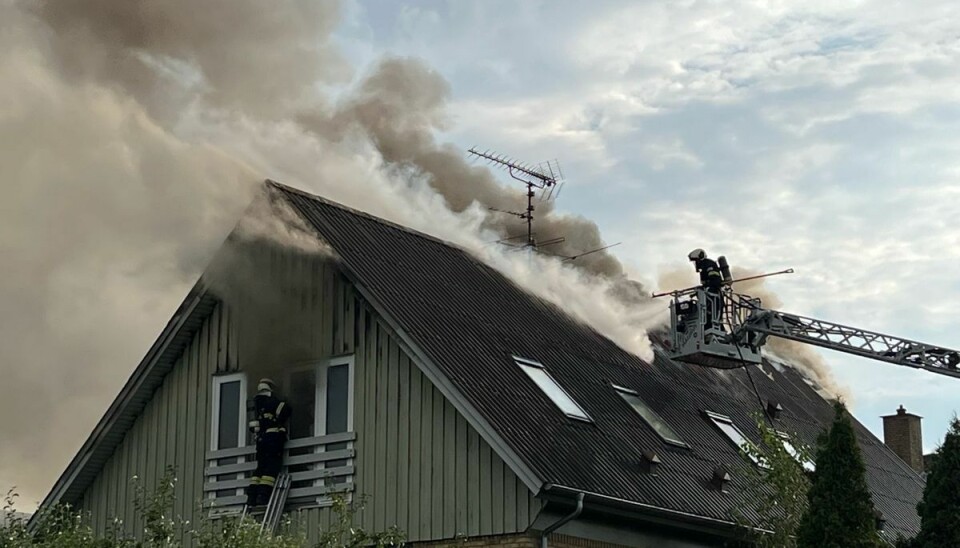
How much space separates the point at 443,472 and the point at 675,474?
3813 millimetres

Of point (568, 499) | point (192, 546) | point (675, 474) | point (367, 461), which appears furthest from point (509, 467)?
point (192, 546)

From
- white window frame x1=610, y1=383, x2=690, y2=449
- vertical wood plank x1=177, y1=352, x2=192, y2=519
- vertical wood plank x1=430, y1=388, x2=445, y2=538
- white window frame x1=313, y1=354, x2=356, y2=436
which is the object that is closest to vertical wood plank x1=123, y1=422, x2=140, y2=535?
vertical wood plank x1=177, y1=352, x2=192, y2=519

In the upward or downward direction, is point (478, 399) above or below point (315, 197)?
below

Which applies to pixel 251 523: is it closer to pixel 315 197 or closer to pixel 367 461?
pixel 367 461

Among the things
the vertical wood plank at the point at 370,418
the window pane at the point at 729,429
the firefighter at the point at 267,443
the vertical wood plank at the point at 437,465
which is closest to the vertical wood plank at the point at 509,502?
the vertical wood plank at the point at 437,465

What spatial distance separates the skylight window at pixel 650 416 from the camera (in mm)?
22422

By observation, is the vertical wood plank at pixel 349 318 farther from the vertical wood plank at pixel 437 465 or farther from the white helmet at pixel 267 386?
the vertical wood plank at pixel 437 465

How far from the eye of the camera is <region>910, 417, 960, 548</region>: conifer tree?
18656 millimetres

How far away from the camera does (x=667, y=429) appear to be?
22.8 m

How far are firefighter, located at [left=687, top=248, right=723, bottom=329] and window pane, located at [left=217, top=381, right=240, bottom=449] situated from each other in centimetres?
937

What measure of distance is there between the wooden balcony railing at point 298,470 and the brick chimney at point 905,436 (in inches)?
747

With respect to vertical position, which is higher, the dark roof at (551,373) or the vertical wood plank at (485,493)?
the dark roof at (551,373)

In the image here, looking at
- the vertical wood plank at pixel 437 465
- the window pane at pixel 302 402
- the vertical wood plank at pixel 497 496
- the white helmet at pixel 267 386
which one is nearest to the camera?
the vertical wood plank at pixel 497 496

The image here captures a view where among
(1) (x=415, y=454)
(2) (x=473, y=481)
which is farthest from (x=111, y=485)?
(2) (x=473, y=481)
